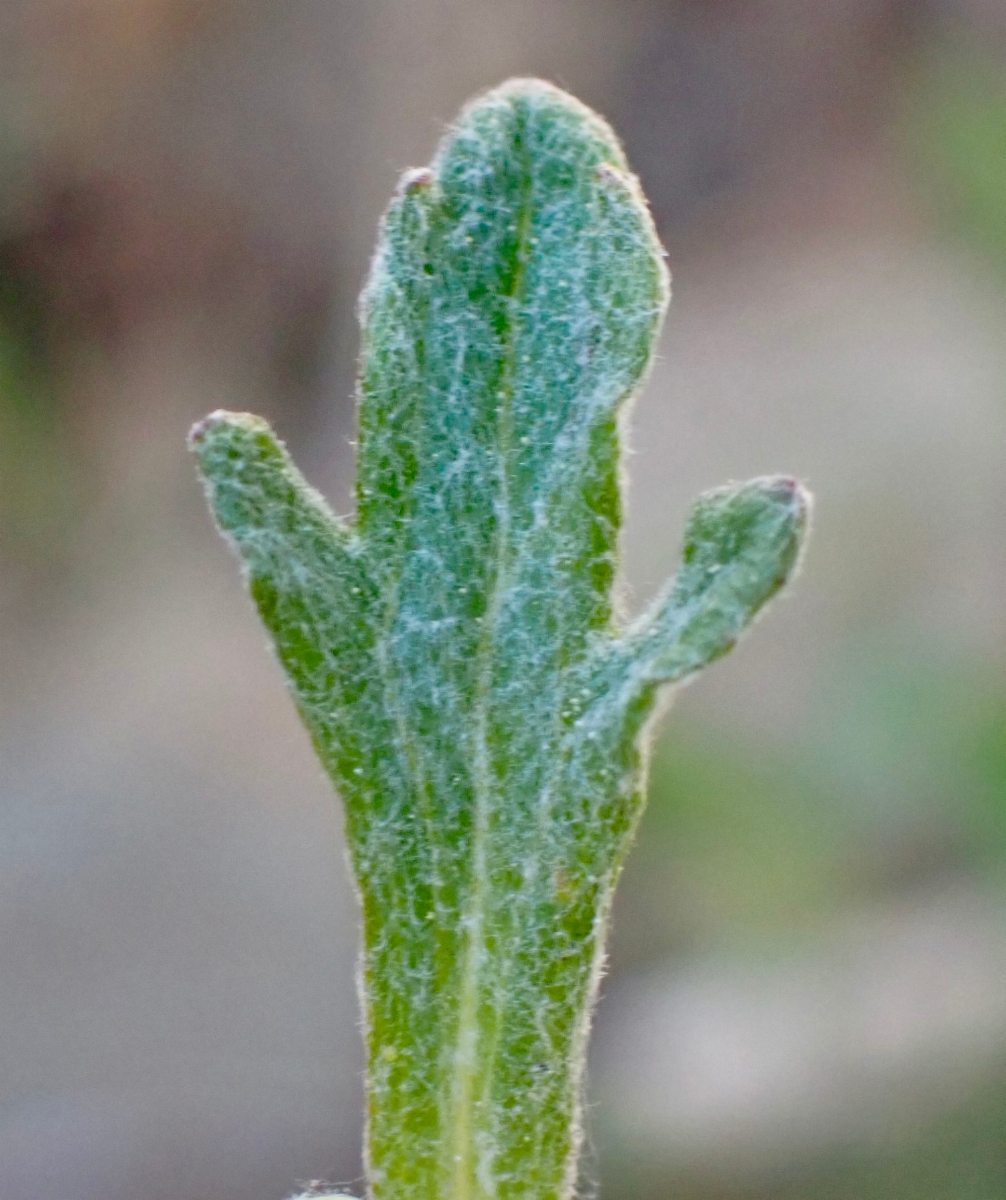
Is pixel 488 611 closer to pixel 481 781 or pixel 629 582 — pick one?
pixel 481 781

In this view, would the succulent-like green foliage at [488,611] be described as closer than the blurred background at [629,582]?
Yes

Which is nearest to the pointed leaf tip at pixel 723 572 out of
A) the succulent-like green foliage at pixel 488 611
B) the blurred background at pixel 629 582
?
the succulent-like green foliage at pixel 488 611

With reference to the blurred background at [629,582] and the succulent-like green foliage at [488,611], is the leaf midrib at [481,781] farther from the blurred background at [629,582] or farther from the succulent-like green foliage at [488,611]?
the blurred background at [629,582]

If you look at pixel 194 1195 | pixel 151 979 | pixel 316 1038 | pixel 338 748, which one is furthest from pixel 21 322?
pixel 338 748

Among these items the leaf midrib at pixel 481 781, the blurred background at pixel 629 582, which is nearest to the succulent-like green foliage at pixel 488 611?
the leaf midrib at pixel 481 781

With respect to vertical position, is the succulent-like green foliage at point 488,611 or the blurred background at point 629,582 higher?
the blurred background at point 629,582

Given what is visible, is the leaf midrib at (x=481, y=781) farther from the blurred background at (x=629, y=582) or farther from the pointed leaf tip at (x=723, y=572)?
the blurred background at (x=629, y=582)

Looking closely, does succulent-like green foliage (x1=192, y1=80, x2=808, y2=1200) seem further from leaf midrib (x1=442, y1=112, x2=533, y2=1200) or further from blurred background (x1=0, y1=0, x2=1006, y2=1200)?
blurred background (x1=0, y1=0, x2=1006, y2=1200)
